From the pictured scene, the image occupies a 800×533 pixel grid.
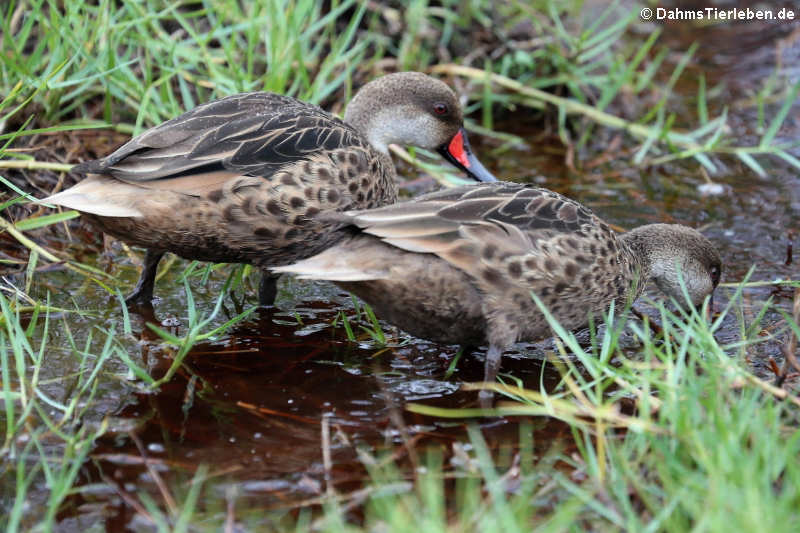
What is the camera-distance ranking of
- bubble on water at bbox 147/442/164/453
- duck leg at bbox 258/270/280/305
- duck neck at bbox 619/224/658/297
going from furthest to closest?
duck leg at bbox 258/270/280/305
duck neck at bbox 619/224/658/297
bubble on water at bbox 147/442/164/453

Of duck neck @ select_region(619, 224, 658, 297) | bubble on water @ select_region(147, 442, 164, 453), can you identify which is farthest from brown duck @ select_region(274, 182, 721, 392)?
bubble on water @ select_region(147, 442, 164, 453)

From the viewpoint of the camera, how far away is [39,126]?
549 cm

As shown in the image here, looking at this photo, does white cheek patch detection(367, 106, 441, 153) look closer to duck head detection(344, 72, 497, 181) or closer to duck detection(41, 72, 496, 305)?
duck head detection(344, 72, 497, 181)

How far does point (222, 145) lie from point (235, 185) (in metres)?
0.21

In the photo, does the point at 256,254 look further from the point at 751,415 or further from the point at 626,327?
the point at 751,415

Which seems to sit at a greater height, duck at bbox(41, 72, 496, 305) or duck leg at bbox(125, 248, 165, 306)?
duck at bbox(41, 72, 496, 305)

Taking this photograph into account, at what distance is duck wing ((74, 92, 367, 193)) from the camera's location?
13.3 ft

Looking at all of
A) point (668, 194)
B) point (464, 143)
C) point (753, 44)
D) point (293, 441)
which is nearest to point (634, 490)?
point (293, 441)

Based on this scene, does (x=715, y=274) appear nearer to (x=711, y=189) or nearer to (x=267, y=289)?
(x=711, y=189)

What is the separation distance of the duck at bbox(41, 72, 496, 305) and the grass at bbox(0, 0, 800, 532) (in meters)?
0.27

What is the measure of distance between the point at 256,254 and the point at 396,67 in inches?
115

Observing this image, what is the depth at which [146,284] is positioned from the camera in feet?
15.2

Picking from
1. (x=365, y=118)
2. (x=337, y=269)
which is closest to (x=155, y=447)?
(x=337, y=269)

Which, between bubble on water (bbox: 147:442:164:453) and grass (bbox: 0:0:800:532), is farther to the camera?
bubble on water (bbox: 147:442:164:453)
